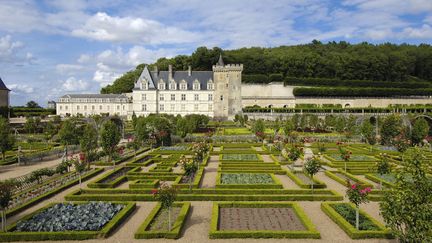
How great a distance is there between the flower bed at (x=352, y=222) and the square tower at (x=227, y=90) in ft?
182

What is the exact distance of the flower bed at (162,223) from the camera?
10594mm

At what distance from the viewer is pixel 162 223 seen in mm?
11883

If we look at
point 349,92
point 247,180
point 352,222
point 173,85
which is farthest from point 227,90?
point 352,222

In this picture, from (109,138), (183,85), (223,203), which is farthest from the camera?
(183,85)

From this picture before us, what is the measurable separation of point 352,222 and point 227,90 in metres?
57.7

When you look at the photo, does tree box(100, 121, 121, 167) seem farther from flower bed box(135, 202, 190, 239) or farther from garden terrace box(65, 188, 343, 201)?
flower bed box(135, 202, 190, 239)

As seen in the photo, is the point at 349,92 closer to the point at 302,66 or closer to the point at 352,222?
the point at 302,66

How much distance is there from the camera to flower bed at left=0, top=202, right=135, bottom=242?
1056 cm

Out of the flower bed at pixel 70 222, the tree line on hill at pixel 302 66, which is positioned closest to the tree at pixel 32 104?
the tree line on hill at pixel 302 66

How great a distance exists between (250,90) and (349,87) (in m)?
25.1

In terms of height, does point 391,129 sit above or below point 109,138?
above

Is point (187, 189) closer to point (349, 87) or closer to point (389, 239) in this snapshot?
point (389, 239)

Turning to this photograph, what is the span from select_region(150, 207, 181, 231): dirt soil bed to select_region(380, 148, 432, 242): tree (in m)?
7.24

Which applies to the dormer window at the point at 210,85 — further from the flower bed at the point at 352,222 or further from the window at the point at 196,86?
the flower bed at the point at 352,222
